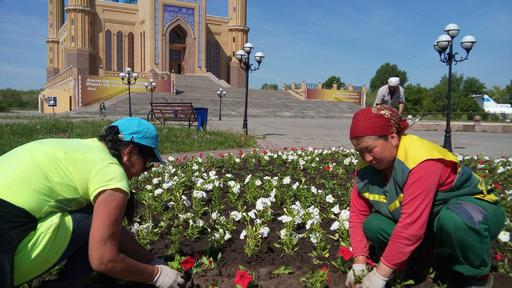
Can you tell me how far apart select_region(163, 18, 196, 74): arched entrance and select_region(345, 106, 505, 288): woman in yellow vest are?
45065 millimetres

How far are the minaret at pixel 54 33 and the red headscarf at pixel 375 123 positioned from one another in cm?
6061

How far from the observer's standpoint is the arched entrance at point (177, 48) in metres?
46.4

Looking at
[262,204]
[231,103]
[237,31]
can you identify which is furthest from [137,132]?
[237,31]

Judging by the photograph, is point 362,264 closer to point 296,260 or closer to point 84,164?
point 296,260

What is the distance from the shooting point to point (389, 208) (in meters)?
2.35

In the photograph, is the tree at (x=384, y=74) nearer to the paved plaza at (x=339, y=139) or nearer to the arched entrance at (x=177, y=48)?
the arched entrance at (x=177, y=48)

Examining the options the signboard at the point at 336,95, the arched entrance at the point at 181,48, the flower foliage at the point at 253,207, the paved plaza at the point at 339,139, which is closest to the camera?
the flower foliage at the point at 253,207

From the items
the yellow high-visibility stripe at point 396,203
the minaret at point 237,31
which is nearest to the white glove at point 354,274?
the yellow high-visibility stripe at point 396,203

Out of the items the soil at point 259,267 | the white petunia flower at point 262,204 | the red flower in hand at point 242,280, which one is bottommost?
the soil at point 259,267

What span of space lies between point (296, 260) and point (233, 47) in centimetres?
4971

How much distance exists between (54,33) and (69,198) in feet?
203

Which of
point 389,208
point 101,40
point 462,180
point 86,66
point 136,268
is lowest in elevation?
point 136,268

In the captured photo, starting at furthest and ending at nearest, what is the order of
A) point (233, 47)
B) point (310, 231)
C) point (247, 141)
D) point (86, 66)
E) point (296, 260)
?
point (233, 47)
point (86, 66)
point (247, 141)
point (310, 231)
point (296, 260)

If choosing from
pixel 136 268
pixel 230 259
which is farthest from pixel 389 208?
pixel 136 268
